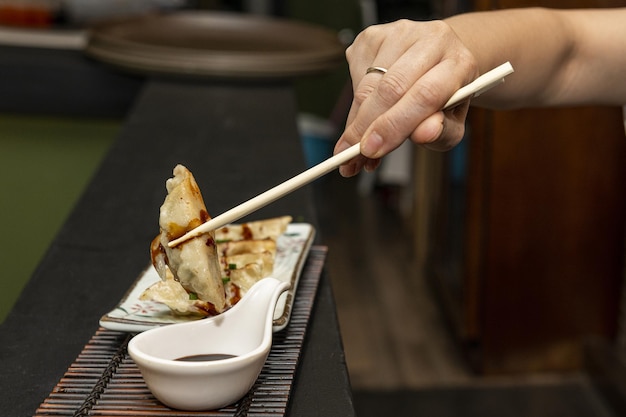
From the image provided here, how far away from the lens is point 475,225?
273 cm

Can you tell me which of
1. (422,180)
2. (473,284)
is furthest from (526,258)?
(422,180)

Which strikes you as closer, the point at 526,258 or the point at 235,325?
the point at 235,325

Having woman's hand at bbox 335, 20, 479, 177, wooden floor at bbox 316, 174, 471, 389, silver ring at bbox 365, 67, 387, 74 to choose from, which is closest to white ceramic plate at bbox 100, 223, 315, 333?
woman's hand at bbox 335, 20, 479, 177

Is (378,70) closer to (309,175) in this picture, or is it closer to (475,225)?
(309,175)

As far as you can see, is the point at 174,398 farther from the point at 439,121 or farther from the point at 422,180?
the point at 422,180

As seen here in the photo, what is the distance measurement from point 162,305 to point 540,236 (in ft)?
6.33

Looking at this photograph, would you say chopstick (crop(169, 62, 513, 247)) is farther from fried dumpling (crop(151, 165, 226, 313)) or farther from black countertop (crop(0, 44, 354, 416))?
black countertop (crop(0, 44, 354, 416))

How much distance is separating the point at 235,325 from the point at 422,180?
2850mm

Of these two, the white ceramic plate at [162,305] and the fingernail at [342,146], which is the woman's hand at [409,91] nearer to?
the fingernail at [342,146]

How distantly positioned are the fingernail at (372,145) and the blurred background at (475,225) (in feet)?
3.64

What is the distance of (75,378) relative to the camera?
2.86ft

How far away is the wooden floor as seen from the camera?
2.96m

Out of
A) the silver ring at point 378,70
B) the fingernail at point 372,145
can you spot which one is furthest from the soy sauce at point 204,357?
the silver ring at point 378,70

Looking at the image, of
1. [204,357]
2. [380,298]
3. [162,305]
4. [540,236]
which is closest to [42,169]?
[162,305]
